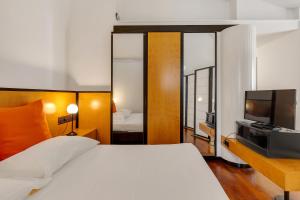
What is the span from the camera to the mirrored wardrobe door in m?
3.08

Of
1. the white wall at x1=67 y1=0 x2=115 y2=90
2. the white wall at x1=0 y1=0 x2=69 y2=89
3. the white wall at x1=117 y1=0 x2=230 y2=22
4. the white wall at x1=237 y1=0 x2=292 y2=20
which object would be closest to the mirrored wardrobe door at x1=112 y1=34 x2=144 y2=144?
the white wall at x1=67 y1=0 x2=115 y2=90

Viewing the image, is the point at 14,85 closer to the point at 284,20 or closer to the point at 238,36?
the point at 238,36

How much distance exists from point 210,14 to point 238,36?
92 cm

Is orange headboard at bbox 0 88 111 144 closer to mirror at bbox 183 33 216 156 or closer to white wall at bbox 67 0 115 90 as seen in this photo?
white wall at bbox 67 0 115 90

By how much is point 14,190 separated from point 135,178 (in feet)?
2.09

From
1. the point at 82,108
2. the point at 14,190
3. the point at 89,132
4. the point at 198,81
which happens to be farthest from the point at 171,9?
the point at 14,190

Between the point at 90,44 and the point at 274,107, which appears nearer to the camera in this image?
the point at 274,107

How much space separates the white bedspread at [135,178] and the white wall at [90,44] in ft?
6.11

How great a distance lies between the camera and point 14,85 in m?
1.89

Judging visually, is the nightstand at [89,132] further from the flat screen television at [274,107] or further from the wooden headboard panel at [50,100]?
the flat screen television at [274,107]

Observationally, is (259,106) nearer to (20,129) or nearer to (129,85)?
(129,85)

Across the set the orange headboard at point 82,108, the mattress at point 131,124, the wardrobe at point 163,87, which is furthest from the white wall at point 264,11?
the orange headboard at point 82,108

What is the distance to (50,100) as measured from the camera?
2.35m

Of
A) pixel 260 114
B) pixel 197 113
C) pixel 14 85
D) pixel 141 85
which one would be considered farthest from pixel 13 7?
pixel 260 114
